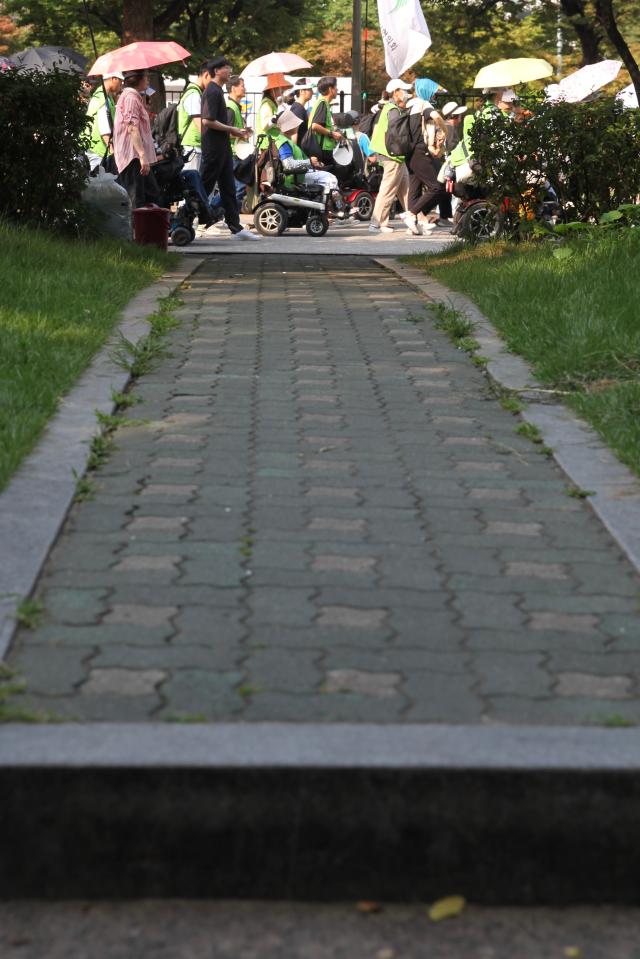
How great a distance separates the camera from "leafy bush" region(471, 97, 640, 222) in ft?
44.6

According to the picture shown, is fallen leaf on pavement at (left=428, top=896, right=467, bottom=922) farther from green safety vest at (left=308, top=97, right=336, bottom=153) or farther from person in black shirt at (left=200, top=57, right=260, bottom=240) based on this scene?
green safety vest at (left=308, top=97, right=336, bottom=153)

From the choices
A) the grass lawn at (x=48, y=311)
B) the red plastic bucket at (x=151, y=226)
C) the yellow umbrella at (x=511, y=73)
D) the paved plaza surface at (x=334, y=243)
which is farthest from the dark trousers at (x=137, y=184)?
the yellow umbrella at (x=511, y=73)

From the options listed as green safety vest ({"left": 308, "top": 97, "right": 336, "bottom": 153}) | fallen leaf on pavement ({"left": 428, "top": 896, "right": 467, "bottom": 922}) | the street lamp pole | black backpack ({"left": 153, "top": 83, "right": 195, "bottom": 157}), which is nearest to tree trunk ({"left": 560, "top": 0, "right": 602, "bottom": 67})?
the street lamp pole

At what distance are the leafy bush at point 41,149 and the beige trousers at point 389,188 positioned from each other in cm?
715

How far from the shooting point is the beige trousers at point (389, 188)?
66.9 ft

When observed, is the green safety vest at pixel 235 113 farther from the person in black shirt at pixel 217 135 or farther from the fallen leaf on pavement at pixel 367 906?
the fallen leaf on pavement at pixel 367 906

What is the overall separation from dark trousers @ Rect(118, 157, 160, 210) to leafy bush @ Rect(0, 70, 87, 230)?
1524mm

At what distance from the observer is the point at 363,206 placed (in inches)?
972

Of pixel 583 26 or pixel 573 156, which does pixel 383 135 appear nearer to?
pixel 573 156

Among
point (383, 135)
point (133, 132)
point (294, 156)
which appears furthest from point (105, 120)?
point (383, 135)

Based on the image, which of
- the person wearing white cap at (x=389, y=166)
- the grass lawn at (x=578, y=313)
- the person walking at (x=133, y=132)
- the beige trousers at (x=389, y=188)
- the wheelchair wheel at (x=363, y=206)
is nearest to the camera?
the grass lawn at (x=578, y=313)

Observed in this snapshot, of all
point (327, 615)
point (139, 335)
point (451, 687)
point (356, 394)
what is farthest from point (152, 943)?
point (139, 335)

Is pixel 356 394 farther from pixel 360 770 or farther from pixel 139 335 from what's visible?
pixel 360 770

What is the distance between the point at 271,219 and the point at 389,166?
177 centimetres
